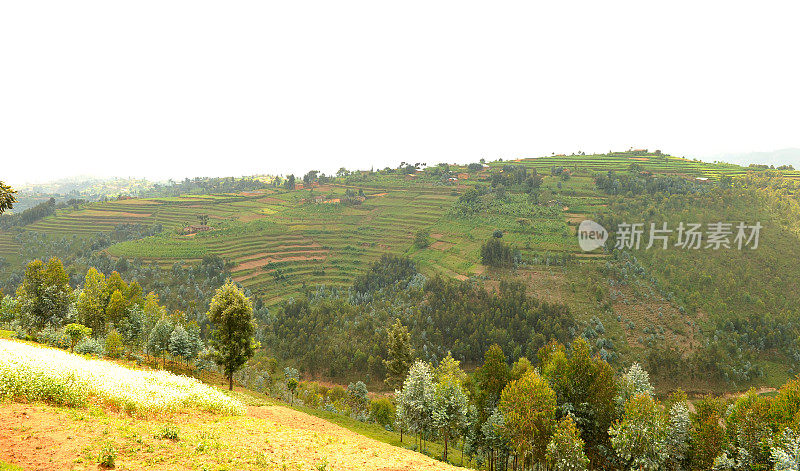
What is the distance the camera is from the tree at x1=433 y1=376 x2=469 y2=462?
32.5 meters

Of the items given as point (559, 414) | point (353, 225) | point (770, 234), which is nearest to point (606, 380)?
point (559, 414)

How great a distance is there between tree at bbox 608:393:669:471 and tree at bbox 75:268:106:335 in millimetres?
66980

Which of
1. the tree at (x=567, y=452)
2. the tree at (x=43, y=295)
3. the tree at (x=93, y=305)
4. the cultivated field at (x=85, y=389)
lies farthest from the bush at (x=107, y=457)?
the tree at (x=43, y=295)

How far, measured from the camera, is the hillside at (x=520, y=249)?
75.8 metres

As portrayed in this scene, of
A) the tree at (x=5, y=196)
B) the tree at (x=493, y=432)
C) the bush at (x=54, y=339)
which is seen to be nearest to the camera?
the tree at (x=5, y=196)

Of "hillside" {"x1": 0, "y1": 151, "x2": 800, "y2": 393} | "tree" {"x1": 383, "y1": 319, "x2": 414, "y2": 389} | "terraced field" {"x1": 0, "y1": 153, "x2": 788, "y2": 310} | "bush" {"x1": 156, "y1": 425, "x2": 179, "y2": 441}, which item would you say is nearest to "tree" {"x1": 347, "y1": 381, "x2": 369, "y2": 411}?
"hillside" {"x1": 0, "y1": 151, "x2": 800, "y2": 393}

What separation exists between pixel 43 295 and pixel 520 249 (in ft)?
353

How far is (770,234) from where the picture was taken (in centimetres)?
9369

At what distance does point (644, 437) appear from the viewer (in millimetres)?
27047

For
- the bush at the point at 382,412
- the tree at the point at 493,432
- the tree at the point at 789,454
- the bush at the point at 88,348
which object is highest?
the tree at the point at 789,454

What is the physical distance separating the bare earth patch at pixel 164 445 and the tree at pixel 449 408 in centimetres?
1273

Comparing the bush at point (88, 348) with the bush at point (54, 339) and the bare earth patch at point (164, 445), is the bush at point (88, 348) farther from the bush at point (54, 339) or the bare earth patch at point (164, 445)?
the bare earth patch at point (164, 445)

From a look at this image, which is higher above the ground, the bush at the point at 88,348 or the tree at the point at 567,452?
the bush at the point at 88,348

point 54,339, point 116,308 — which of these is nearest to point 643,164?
point 116,308
